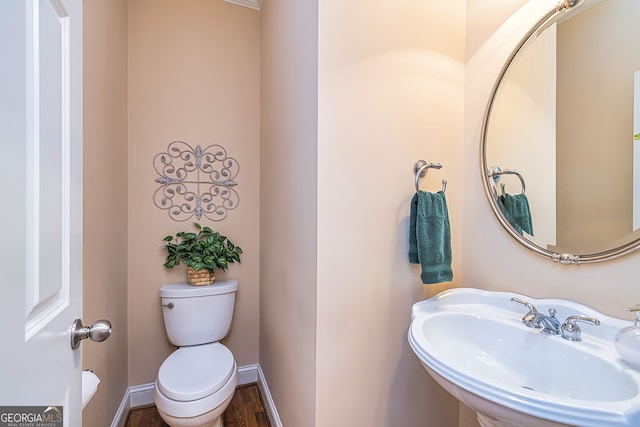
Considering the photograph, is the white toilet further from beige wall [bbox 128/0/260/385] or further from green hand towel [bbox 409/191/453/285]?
green hand towel [bbox 409/191/453/285]

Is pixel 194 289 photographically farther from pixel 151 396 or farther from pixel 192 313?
pixel 151 396

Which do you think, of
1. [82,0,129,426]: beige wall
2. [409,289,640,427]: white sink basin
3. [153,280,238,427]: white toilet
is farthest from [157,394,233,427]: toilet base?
[409,289,640,427]: white sink basin

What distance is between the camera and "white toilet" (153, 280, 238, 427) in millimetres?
1261

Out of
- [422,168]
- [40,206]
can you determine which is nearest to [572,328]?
[422,168]

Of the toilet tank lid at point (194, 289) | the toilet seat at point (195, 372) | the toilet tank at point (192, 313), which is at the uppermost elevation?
the toilet tank lid at point (194, 289)

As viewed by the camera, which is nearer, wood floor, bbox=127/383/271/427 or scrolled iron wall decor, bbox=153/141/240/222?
wood floor, bbox=127/383/271/427

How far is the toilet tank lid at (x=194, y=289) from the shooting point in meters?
1.69

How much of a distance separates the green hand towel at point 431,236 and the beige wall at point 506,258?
0.69 feet

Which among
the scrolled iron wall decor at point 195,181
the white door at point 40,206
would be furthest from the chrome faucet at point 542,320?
the scrolled iron wall decor at point 195,181

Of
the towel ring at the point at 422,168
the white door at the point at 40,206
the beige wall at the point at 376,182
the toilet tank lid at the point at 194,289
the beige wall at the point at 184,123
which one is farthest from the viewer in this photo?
the beige wall at the point at 184,123

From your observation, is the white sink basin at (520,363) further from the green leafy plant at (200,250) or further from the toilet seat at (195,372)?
the green leafy plant at (200,250)

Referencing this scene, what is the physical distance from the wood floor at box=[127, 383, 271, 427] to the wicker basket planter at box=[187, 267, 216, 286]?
813mm

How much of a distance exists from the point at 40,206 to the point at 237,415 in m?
1.75

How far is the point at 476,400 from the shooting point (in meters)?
0.67
